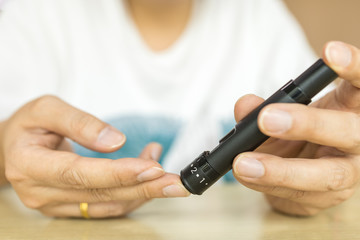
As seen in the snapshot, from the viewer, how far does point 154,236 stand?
0.36 metres

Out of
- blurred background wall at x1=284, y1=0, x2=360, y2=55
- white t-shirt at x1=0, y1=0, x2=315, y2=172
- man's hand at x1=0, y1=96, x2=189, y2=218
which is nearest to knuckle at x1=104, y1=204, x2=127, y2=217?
man's hand at x1=0, y1=96, x2=189, y2=218

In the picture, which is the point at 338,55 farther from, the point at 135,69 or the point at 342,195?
the point at 135,69

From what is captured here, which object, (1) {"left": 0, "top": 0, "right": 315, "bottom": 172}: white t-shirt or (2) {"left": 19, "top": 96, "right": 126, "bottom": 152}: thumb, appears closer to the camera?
(2) {"left": 19, "top": 96, "right": 126, "bottom": 152}: thumb

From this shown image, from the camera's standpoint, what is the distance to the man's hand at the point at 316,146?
12.1 inches

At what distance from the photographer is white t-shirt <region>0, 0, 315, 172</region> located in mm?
782

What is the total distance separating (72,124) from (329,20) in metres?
0.84

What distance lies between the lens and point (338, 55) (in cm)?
31

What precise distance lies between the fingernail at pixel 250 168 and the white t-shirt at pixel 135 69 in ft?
1.48

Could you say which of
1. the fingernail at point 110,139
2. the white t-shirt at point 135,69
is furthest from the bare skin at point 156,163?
the white t-shirt at point 135,69

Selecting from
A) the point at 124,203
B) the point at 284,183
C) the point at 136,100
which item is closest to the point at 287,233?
the point at 284,183

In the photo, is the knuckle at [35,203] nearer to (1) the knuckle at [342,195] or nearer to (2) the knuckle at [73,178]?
(2) the knuckle at [73,178]

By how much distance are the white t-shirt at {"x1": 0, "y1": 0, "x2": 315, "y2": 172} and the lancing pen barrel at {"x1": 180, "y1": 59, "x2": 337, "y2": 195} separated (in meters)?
0.42

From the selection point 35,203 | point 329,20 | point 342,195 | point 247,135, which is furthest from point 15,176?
point 329,20

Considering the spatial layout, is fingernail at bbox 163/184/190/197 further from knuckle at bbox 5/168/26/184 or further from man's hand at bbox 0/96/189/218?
knuckle at bbox 5/168/26/184
